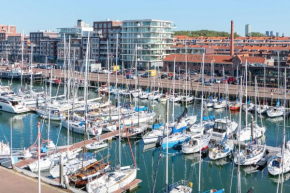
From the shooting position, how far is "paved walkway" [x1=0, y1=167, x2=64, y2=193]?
16797 millimetres

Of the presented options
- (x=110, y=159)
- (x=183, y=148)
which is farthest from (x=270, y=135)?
(x=110, y=159)

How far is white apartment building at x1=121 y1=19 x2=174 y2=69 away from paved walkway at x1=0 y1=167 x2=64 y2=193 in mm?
57319

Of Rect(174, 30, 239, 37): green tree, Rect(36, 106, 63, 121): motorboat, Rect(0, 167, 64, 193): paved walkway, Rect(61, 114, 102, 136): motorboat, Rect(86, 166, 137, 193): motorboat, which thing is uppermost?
Rect(174, 30, 239, 37): green tree

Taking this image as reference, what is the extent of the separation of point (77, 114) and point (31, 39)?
7072cm

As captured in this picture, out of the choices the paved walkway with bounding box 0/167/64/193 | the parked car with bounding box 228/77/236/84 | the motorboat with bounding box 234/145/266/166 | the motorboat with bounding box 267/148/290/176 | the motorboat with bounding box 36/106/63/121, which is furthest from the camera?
the parked car with bounding box 228/77/236/84

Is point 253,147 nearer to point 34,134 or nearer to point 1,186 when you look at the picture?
point 1,186

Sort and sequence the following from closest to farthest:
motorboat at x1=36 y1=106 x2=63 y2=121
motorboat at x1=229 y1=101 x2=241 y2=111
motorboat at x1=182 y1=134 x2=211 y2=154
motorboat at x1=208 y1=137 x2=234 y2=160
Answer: motorboat at x1=208 y1=137 x2=234 y2=160 < motorboat at x1=182 y1=134 x2=211 y2=154 < motorboat at x1=36 y1=106 x2=63 y2=121 < motorboat at x1=229 y1=101 x2=241 y2=111

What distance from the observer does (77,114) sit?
35062 mm

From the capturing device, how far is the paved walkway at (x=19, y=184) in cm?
1680

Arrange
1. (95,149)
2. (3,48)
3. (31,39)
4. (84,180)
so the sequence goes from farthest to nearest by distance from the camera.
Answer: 1. (3,48)
2. (31,39)
3. (95,149)
4. (84,180)

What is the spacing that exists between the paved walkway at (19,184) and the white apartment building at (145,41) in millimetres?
57319

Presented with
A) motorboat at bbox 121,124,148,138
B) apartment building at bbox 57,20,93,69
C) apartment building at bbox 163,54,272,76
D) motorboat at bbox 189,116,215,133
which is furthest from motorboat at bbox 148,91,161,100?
apartment building at bbox 57,20,93,69

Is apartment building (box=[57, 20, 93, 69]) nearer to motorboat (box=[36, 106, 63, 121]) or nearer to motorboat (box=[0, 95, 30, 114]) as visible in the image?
motorboat (box=[0, 95, 30, 114])

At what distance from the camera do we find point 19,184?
17516mm
